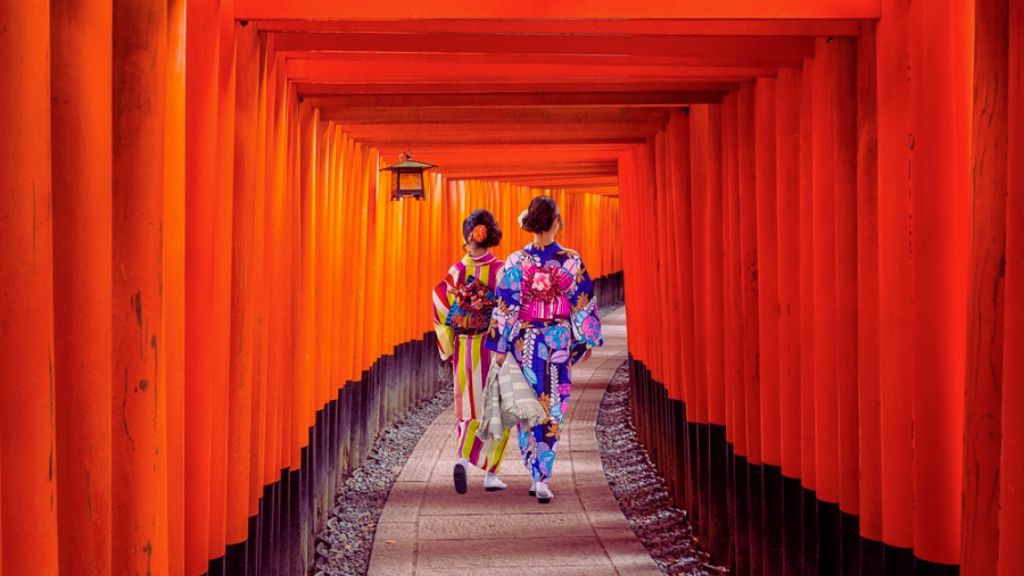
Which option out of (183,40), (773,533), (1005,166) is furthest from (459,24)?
(773,533)

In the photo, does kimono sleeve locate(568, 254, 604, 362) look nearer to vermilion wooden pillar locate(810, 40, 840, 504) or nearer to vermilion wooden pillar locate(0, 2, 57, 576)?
vermilion wooden pillar locate(810, 40, 840, 504)

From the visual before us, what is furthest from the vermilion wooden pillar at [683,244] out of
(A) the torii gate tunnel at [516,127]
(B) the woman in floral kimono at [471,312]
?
(B) the woman in floral kimono at [471,312]

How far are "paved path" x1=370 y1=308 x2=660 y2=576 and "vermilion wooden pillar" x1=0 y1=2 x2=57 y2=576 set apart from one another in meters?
4.35

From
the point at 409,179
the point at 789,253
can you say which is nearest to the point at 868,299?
the point at 789,253

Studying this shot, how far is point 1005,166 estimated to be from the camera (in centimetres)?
286

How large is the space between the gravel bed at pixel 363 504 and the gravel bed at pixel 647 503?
1759mm

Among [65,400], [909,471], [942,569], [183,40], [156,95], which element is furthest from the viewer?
[909,471]

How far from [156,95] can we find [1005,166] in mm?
2153

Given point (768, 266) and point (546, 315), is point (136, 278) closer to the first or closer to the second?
point (768, 266)

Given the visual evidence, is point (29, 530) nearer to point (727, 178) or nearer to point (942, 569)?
point (942, 569)

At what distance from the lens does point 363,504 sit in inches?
320

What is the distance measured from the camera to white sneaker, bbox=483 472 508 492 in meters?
8.37

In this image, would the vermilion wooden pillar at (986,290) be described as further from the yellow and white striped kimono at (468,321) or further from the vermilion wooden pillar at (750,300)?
the yellow and white striped kimono at (468,321)

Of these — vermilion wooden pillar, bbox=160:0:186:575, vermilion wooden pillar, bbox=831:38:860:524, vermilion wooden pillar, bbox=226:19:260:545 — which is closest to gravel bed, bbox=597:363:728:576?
vermilion wooden pillar, bbox=831:38:860:524
